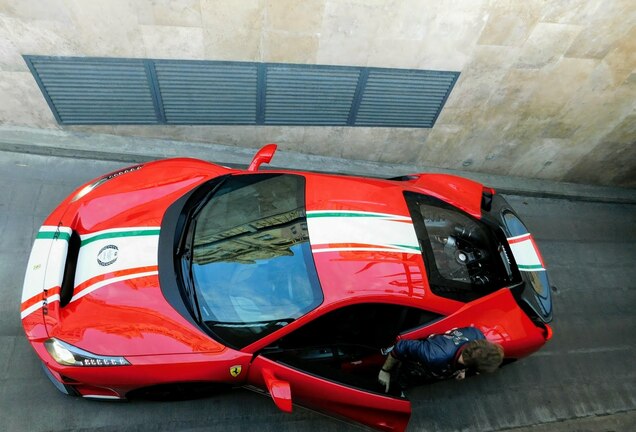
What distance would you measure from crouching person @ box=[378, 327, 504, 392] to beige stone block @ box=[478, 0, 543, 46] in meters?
3.08

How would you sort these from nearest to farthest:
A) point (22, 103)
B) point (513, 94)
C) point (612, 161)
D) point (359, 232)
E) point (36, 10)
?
point (359, 232) → point (36, 10) → point (22, 103) → point (513, 94) → point (612, 161)

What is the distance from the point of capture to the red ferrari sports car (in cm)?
303

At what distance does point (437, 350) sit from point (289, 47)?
317 centimetres

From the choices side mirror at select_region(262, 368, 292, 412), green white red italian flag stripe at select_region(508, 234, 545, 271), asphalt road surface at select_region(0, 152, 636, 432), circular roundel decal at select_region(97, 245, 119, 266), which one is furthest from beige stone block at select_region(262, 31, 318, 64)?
side mirror at select_region(262, 368, 292, 412)

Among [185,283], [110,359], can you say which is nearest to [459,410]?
[185,283]

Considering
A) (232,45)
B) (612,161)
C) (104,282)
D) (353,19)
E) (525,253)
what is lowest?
(104,282)

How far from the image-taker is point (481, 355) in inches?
125

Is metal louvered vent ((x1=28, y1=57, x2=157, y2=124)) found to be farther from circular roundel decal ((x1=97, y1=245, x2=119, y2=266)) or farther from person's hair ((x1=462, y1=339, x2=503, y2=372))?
person's hair ((x1=462, y1=339, x2=503, y2=372))

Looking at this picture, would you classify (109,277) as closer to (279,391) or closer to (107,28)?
(279,391)

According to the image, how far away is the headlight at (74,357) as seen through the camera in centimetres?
295

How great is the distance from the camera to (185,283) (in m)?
3.14

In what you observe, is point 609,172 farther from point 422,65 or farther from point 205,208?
point 205,208

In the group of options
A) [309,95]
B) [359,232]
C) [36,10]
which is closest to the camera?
[359,232]

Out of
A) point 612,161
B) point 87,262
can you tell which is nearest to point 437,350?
point 87,262
